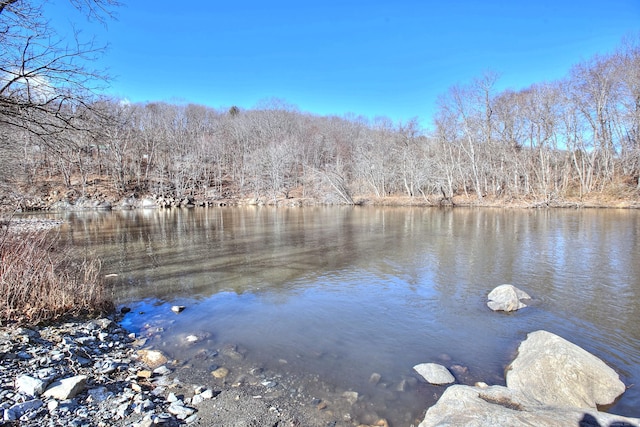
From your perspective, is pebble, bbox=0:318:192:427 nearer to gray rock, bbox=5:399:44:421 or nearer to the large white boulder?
gray rock, bbox=5:399:44:421

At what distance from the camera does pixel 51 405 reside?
3936mm

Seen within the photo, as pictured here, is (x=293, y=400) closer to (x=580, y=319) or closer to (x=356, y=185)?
(x=580, y=319)

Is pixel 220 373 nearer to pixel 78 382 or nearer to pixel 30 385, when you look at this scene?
pixel 78 382

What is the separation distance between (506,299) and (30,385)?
8825 millimetres

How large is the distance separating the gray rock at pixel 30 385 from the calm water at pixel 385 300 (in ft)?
6.89

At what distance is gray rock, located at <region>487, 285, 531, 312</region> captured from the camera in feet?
27.2

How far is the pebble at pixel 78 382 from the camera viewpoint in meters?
3.87

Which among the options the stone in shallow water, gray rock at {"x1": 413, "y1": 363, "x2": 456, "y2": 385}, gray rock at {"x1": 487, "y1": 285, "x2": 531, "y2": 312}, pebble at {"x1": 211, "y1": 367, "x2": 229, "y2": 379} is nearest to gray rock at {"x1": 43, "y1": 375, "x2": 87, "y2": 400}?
the stone in shallow water

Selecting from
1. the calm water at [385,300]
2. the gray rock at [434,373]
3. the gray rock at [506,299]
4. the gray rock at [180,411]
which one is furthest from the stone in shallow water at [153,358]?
the gray rock at [506,299]

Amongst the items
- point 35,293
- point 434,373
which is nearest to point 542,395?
point 434,373

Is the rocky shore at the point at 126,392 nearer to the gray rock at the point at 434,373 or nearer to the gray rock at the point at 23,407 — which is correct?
the gray rock at the point at 23,407

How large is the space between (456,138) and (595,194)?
15.4 m

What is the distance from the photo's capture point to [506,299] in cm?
846

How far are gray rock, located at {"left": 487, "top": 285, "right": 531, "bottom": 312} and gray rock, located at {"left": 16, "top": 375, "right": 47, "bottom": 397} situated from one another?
27.3ft
